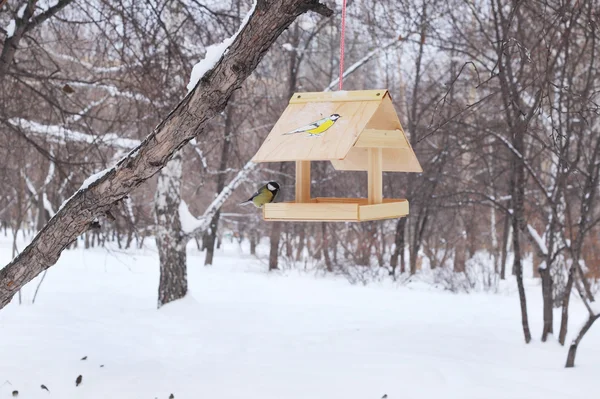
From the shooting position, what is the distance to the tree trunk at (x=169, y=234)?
739cm

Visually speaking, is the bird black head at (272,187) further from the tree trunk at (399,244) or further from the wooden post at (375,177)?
the tree trunk at (399,244)

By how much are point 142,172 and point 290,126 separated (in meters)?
0.71

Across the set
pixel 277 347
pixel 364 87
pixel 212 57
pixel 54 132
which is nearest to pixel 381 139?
pixel 212 57

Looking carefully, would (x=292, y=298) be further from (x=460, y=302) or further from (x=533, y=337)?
(x=533, y=337)

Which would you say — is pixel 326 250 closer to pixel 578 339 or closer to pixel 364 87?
pixel 364 87

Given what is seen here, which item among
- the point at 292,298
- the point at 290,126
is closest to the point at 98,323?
the point at 292,298

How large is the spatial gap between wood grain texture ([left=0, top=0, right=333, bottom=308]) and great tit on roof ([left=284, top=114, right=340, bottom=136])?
0.49 meters

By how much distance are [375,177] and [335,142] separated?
456 mm

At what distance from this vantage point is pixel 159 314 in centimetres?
692

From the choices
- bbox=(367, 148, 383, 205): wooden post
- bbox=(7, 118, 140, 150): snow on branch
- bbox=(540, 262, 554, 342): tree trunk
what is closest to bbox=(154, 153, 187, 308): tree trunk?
bbox=(7, 118, 140, 150): snow on branch

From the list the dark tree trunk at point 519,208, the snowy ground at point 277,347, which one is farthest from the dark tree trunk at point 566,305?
the dark tree trunk at point 519,208

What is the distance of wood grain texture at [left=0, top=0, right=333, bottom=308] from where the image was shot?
2.08m

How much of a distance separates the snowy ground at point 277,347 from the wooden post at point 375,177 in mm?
1684

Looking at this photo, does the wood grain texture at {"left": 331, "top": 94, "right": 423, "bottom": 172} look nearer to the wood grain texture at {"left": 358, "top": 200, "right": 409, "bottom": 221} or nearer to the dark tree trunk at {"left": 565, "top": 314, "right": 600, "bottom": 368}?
the wood grain texture at {"left": 358, "top": 200, "right": 409, "bottom": 221}
